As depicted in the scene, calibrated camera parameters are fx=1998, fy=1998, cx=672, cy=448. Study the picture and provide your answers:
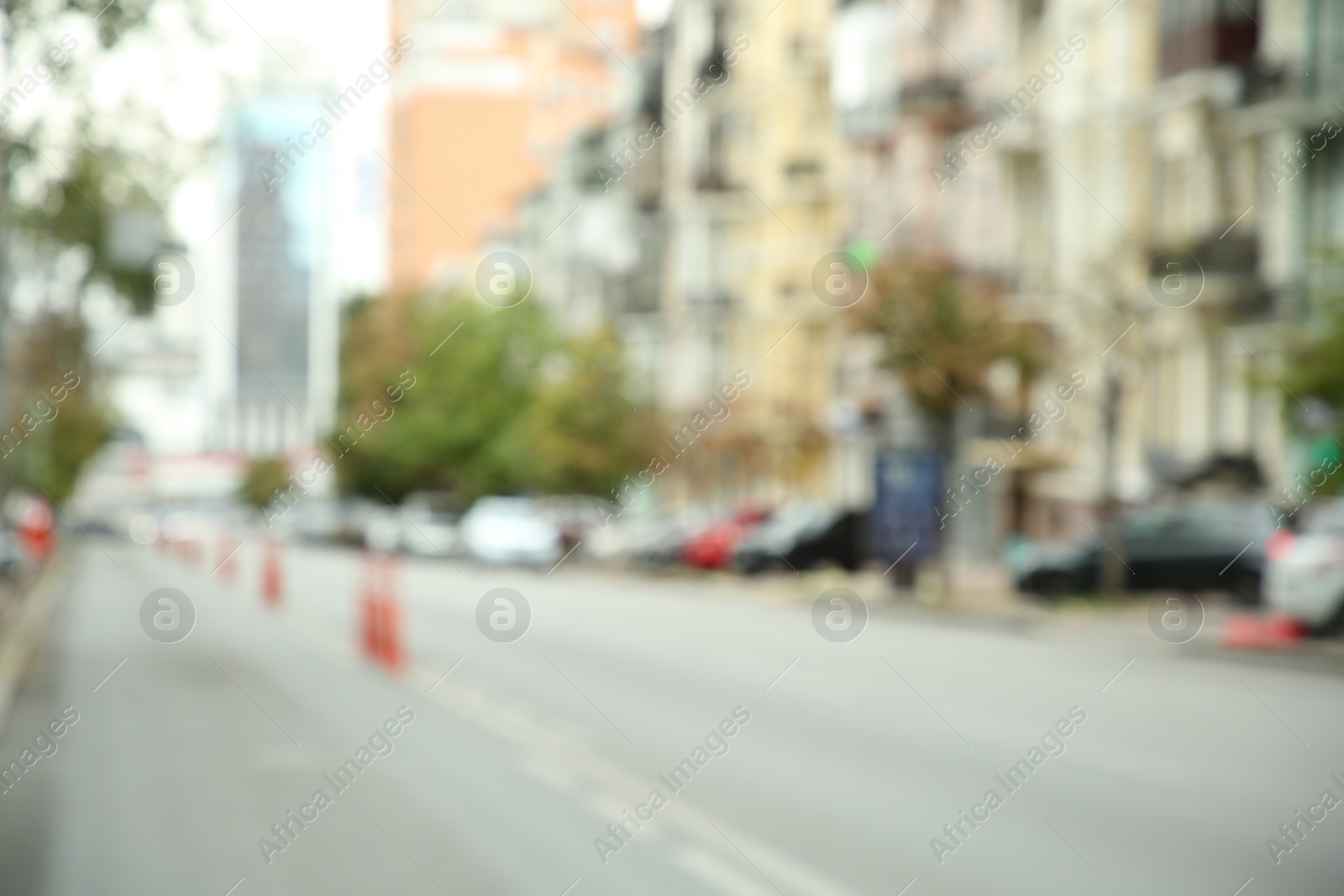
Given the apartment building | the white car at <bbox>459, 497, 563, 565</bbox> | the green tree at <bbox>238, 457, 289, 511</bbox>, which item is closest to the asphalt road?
the apartment building

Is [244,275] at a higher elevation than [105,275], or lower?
lower

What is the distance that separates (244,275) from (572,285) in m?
85.6

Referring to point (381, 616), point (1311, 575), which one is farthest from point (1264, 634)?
point (381, 616)

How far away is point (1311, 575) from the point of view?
885 inches

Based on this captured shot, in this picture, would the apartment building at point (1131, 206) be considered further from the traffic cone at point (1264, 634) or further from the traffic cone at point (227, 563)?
the traffic cone at point (227, 563)

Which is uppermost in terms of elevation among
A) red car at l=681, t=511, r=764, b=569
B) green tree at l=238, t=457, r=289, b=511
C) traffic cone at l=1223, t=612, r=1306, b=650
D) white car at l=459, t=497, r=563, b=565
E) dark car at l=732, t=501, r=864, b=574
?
traffic cone at l=1223, t=612, r=1306, b=650

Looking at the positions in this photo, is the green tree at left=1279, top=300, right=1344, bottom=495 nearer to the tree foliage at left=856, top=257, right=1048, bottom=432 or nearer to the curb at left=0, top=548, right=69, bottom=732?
the tree foliage at left=856, top=257, right=1048, bottom=432

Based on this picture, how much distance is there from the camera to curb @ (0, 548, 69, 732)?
1756 cm

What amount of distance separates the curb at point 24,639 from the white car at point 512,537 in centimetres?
1070

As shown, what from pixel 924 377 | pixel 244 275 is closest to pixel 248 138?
pixel 924 377

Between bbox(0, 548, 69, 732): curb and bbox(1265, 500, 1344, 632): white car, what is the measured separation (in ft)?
45.2

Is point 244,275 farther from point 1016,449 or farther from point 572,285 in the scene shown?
point 1016,449

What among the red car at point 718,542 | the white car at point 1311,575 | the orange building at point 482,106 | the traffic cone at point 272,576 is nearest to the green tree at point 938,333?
the white car at point 1311,575

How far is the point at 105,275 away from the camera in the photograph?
2603cm
